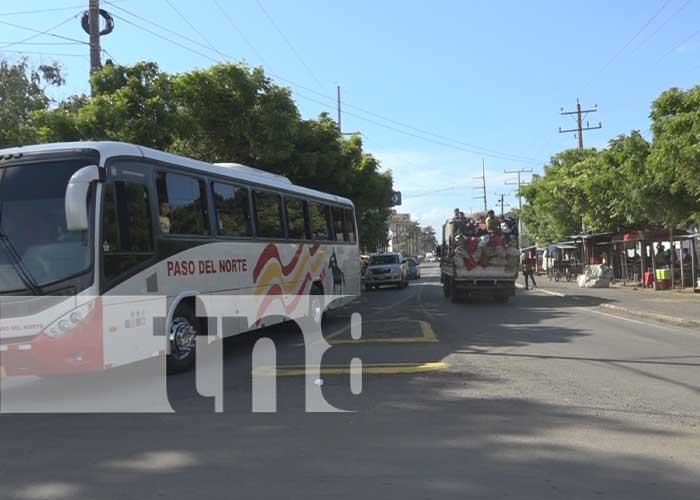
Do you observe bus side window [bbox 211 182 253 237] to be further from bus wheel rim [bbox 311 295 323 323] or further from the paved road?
bus wheel rim [bbox 311 295 323 323]

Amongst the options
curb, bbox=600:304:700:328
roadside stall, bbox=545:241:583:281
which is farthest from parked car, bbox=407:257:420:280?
curb, bbox=600:304:700:328

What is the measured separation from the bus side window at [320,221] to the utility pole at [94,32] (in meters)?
7.16

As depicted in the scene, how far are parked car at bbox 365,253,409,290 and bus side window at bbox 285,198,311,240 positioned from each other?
18.1 meters

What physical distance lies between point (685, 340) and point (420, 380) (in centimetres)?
644

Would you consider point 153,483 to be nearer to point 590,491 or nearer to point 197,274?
point 590,491

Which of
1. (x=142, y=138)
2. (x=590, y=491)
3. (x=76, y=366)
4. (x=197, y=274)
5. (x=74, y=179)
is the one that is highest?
(x=142, y=138)

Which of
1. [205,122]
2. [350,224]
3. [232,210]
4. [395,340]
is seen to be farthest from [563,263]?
[232,210]

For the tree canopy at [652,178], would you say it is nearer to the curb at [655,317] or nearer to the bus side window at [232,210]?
the curb at [655,317]

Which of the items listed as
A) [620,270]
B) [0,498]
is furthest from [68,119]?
[620,270]

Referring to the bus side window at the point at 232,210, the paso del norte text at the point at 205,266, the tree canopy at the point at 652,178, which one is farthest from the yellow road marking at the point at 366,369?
the tree canopy at the point at 652,178

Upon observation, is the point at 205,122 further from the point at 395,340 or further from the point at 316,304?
the point at 395,340

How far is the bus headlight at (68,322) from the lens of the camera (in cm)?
714

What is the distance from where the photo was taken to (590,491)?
4.42 metres

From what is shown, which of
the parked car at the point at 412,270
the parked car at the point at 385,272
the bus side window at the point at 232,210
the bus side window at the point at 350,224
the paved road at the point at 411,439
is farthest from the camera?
the parked car at the point at 412,270
